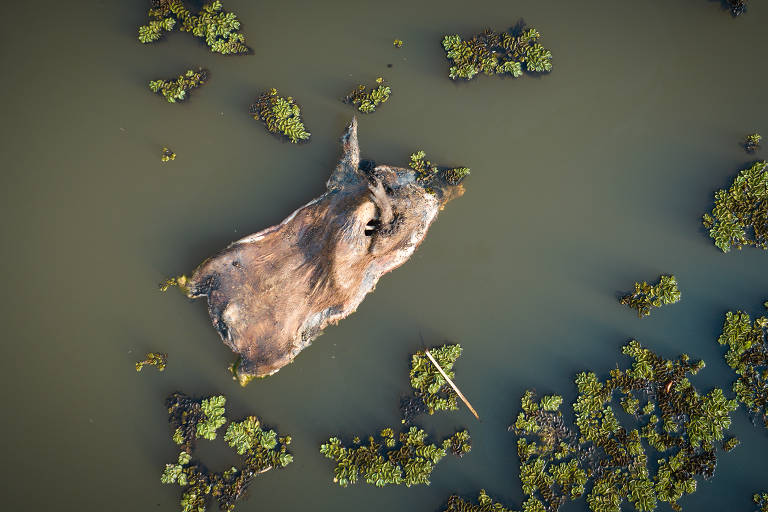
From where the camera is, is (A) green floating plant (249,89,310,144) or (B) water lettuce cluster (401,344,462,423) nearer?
(B) water lettuce cluster (401,344,462,423)

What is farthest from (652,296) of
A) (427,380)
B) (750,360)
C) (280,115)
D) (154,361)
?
(154,361)

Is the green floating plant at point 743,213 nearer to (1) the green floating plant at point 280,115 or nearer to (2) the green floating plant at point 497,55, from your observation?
(2) the green floating plant at point 497,55

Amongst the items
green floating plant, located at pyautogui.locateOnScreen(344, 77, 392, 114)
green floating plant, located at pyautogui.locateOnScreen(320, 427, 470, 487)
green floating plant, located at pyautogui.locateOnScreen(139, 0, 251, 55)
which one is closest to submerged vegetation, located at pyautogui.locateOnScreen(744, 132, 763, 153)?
green floating plant, located at pyautogui.locateOnScreen(344, 77, 392, 114)

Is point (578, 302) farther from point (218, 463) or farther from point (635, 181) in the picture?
point (218, 463)

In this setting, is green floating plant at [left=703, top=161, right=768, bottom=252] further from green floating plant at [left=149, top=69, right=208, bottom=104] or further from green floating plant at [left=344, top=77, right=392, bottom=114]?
green floating plant at [left=149, top=69, right=208, bottom=104]

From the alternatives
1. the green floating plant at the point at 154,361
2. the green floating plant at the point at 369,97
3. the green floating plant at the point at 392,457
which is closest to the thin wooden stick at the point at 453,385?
the green floating plant at the point at 392,457
